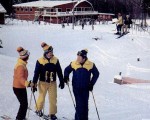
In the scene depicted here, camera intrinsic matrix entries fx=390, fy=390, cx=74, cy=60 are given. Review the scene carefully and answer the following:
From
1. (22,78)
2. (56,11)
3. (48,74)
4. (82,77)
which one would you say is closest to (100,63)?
(48,74)

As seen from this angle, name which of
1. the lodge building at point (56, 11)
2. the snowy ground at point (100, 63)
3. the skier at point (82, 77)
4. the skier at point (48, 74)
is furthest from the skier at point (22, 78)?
the lodge building at point (56, 11)

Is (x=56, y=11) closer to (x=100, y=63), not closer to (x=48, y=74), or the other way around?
(x=100, y=63)

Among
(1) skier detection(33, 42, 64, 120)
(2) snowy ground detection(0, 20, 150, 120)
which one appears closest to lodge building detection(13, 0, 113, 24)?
(2) snowy ground detection(0, 20, 150, 120)

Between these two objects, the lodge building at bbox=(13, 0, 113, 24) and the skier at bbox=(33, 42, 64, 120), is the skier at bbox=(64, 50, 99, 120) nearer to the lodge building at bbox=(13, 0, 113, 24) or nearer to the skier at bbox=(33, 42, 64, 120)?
the skier at bbox=(33, 42, 64, 120)

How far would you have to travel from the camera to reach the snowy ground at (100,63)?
1053 centimetres

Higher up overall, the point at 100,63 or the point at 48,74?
the point at 48,74

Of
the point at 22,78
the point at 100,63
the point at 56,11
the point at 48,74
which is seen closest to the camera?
the point at 22,78

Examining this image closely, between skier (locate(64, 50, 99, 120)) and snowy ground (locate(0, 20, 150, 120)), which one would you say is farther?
snowy ground (locate(0, 20, 150, 120))

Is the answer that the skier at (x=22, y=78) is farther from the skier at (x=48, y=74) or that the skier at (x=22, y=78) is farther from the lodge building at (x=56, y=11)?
the lodge building at (x=56, y=11)

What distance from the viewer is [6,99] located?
10969mm

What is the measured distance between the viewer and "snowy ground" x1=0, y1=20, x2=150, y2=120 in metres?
10.5

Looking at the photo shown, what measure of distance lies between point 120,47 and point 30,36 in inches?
358

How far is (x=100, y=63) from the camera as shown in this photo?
26.4 metres

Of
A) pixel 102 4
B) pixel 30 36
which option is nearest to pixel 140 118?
pixel 30 36
